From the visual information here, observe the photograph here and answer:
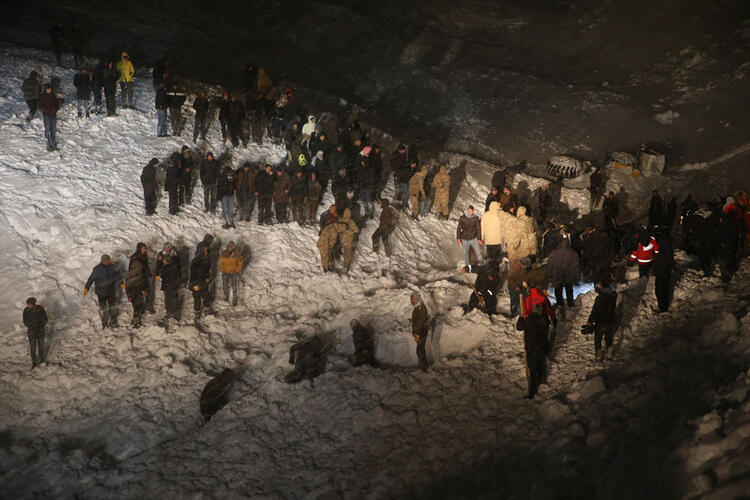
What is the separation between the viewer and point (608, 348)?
432 inches

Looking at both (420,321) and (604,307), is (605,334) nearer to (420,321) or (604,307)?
(604,307)

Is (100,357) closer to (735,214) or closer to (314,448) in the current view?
(314,448)

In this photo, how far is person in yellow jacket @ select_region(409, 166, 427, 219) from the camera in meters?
17.2

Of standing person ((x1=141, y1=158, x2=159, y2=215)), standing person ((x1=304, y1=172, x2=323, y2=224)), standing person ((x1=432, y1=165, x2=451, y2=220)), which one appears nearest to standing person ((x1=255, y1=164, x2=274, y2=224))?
standing person ((x1=304, y1=172, x2=323, y2=224))

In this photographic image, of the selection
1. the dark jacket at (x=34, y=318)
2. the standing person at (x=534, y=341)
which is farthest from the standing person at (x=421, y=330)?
the dark jacket at (x=34, y=318)

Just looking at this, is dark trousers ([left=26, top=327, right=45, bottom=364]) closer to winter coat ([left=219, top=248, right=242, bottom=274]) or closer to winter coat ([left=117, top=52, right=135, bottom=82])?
winter coat ([left=219, top=248, right=242, bottom=274])

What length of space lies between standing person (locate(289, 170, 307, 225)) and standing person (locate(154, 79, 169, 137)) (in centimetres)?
447

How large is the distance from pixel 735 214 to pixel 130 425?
12294 mm

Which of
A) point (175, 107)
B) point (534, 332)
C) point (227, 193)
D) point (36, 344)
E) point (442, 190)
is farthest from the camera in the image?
point (175, 107)

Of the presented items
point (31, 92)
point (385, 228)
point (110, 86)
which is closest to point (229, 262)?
point (385, 228)

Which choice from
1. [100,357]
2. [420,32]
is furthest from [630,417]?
[420,32]

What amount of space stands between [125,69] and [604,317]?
15.0 m

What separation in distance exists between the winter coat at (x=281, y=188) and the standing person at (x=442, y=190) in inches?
160

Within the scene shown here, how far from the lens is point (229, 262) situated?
14.2 meters
